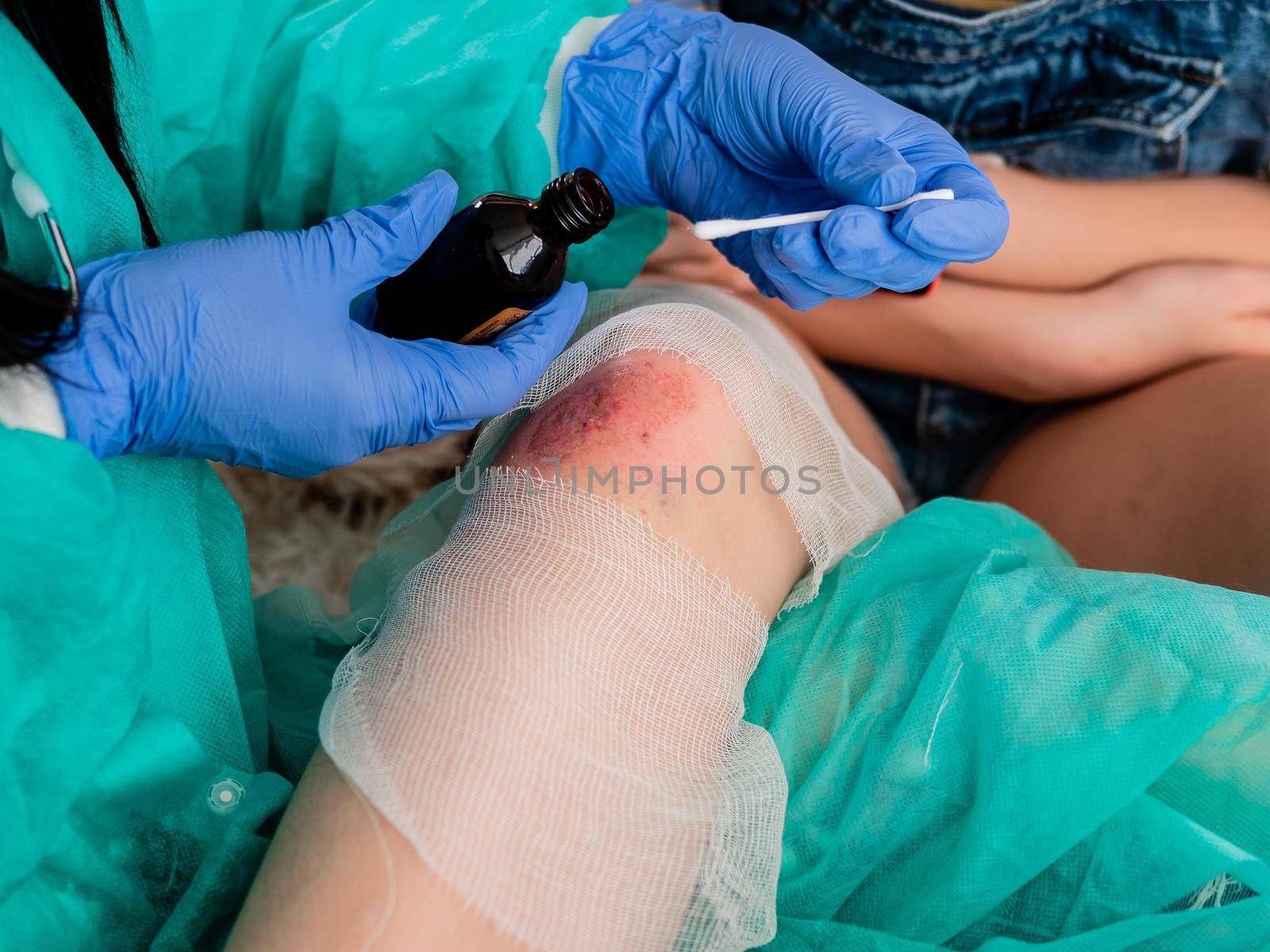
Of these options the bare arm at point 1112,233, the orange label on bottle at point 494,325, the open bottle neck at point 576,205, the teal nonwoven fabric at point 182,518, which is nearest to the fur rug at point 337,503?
the teal nonwoven fabric at point 182,518

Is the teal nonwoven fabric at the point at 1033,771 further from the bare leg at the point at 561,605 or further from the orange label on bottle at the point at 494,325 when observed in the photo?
the orange label on bottle at the point at 494,325

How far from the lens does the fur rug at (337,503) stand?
114 cm

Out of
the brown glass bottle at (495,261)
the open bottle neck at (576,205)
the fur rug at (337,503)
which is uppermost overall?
the open bottle neck at (576,205)

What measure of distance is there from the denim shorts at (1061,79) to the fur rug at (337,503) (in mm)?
598

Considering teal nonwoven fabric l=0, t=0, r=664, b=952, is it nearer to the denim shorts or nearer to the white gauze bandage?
the white gauze bandage

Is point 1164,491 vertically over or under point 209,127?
under

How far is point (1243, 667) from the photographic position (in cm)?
59

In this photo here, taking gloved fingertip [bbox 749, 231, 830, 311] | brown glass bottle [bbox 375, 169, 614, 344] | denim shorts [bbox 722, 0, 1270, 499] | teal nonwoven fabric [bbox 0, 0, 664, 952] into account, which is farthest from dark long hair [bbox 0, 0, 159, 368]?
denim shorts [bbox 722, 0, 1270, 499]

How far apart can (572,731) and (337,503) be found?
684 mm

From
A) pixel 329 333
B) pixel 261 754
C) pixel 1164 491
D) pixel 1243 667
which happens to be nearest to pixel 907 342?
pixel 1164 491

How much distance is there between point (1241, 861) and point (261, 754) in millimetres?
634

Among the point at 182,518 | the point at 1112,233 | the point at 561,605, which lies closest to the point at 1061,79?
the point at 1112,233

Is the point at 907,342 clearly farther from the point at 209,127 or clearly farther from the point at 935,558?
the point at 209,127

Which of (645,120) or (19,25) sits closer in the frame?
(19,25)
